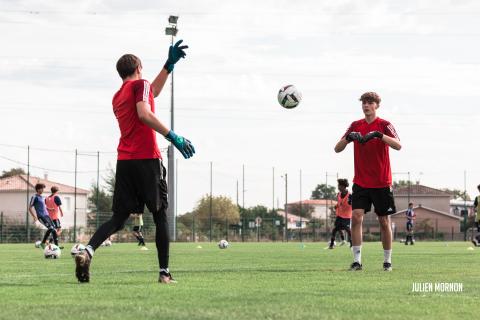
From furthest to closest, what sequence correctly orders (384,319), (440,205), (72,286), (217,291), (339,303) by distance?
(440,205) → (72,286) → (217,291) → (339,303) → (384,319)

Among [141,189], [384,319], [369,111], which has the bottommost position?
[384,319]

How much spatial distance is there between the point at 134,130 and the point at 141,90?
1.37 feet

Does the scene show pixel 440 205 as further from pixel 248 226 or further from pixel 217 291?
pixel 217 291

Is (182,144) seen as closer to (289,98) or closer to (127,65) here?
(127,65)

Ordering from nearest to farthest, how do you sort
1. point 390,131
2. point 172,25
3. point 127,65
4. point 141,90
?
point 141,90, point 127,65, point 390,131, point 172,25

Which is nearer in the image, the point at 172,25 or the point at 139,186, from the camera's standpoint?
the point at 139,186

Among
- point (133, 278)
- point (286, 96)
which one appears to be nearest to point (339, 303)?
point (133, 278)

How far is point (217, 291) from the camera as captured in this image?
769cm

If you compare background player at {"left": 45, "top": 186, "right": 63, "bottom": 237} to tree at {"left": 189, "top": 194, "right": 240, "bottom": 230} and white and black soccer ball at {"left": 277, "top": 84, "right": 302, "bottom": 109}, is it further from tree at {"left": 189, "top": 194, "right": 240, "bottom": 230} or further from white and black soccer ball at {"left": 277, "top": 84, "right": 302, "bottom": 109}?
tree at {"left": 189, "top": 194, "right": 240, "bottom": 230}

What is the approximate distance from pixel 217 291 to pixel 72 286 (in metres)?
1.55

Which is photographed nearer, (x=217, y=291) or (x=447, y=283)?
(x=217, y=291)

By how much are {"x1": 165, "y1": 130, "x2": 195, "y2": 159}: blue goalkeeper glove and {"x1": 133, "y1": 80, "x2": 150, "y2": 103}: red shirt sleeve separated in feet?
1.42

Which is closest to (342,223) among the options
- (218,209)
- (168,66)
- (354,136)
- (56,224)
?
(56,224)

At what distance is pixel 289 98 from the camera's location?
15.8 meters
